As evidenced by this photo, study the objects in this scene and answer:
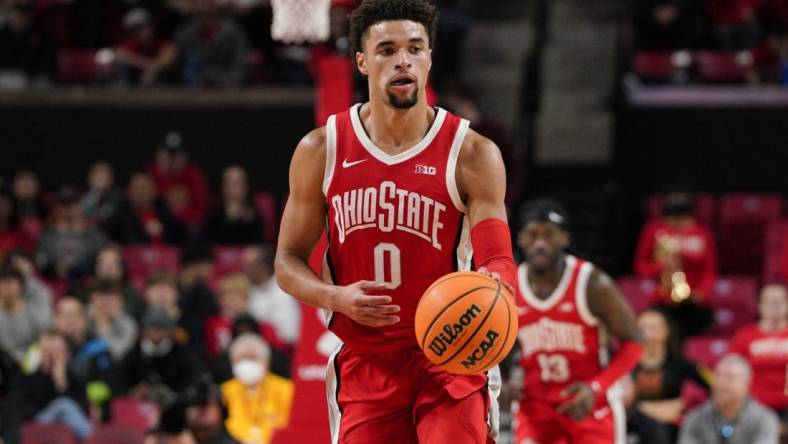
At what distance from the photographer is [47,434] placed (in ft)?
29.1

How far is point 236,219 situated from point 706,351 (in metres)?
4.53

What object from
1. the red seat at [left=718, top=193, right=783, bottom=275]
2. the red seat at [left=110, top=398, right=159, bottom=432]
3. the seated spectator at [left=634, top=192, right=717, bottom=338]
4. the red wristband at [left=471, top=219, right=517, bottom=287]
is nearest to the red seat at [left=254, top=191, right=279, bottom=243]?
the seated spectator at [left=634, top=192, right=717, bottom=338]

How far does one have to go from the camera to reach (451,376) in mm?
4844

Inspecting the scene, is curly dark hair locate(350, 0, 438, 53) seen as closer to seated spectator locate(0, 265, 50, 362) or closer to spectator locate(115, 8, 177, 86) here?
seated spectator locate(0, 265, 50, 362)

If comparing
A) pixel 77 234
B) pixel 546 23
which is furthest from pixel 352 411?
pixel 546 23

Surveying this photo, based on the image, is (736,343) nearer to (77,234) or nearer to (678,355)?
(678,355)

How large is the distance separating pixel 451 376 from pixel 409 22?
1.26m

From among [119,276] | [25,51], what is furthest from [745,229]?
[25,51]

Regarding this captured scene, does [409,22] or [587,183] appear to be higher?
[409,22]

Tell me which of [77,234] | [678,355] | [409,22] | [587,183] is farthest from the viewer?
[587,183]

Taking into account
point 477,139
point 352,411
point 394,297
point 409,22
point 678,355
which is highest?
point 409,22

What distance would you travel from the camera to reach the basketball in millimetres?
4402

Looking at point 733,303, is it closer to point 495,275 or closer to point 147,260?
point 147,260

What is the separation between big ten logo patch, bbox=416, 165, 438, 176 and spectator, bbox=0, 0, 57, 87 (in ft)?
35.6
